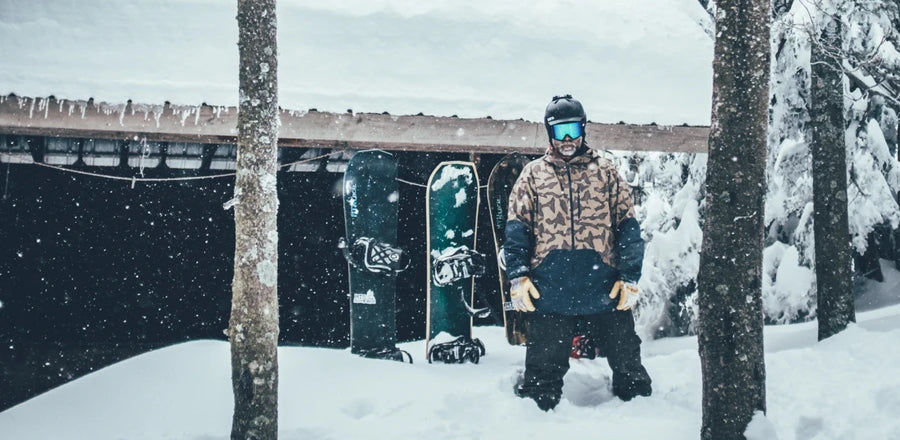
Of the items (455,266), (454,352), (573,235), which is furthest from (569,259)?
(454,352)


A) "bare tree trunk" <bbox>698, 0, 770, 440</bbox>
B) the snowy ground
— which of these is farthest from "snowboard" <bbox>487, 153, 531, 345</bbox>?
"bare tree trunk" <bbox>698, 0, 770, 440</bbox>

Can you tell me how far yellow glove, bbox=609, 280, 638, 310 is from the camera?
167 inches

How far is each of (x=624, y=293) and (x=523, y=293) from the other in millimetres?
641

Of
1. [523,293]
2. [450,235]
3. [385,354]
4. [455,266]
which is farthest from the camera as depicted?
[450,235]

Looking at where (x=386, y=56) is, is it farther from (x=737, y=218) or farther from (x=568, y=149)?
(x=737, y=218)

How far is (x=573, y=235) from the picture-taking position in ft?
14.1

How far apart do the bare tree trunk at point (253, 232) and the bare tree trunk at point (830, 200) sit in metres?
4.18

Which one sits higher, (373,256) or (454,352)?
(373,256)

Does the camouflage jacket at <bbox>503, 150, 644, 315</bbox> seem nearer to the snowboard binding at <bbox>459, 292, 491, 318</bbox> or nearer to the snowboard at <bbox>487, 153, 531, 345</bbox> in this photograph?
the snowboard binding at <bbox>459, 292, 491, 318</bbox>

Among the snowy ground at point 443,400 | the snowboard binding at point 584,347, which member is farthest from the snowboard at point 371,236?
the snowboard binding at point 584,347

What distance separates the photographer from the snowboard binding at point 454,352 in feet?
18.5

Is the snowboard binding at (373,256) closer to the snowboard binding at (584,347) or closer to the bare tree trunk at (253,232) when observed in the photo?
the snowboard binding at (584,347)

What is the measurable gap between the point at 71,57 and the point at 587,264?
4265 mm

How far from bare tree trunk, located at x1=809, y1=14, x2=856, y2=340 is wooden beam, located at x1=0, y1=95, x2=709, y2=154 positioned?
0.98 meters
